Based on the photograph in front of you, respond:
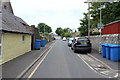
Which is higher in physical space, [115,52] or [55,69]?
[115,52]

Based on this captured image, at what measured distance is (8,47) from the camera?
9.99 m

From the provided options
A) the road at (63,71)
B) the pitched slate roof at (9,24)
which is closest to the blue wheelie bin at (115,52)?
the road at (63,71)

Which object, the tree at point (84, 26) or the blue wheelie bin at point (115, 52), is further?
the tree at point (84, 26)

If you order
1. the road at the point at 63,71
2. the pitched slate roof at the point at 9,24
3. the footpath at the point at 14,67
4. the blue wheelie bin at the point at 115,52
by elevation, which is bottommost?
the road at the point at 63,71

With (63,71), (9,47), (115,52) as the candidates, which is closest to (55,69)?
(63,71)

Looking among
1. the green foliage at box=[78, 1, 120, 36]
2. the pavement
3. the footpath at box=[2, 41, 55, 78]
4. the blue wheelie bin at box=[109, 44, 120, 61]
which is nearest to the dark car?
the pavement

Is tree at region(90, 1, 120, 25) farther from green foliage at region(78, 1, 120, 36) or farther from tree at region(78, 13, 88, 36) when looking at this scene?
tree at region(78, 13, 88, 36)

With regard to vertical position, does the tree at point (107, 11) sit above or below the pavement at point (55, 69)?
above

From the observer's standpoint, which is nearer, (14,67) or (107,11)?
(14,67)

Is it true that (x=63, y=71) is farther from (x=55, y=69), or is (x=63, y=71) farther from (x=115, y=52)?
(x=115, y=52)

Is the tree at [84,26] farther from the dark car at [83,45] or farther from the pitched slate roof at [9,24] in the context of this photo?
the pitched slate roof at [9,24]

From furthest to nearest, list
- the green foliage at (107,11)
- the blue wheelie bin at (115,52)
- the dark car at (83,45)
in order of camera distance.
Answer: the green foliage at (107,11) < the dark car at (83,45) < the blue wheelie bin at (115,52)

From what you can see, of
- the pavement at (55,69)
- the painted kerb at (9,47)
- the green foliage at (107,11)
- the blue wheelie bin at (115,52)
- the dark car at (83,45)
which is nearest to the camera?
the pavement at (55,69)

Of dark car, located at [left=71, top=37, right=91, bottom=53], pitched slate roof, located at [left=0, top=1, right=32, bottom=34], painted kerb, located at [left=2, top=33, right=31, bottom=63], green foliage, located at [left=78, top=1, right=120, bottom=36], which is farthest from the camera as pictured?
green foliage, located at [left=78, top=1, right=120, bottom=36]
